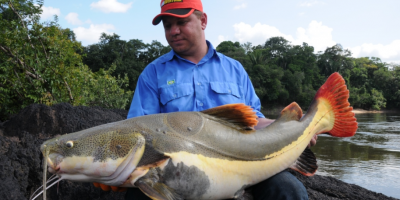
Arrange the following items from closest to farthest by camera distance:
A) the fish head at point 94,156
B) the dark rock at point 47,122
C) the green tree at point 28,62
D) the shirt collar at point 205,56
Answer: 1. the fish head at point 94,156
2. the shirt collar at point 205,56
3. the dark rock at point 47,122
4. the green tree at point 28,62

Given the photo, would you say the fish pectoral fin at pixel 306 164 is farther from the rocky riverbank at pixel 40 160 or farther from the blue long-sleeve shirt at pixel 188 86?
the rocky riverbank at pixel 40 160

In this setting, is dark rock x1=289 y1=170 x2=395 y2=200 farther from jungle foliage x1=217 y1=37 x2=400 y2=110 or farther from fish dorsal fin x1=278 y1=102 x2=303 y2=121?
jungle foliage x1=217 y1=37 x2=400 y2=110

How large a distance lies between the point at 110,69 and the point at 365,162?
11.0 metres

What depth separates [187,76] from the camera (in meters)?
3.05

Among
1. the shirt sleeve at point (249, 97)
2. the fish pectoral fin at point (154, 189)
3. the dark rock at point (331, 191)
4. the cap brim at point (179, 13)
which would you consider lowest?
the dark rock at point (331, 191)

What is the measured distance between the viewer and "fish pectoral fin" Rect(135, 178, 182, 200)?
1.79 metres

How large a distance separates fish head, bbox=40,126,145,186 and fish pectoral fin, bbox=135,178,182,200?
0.36ft

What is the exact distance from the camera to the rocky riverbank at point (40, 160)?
109 inches

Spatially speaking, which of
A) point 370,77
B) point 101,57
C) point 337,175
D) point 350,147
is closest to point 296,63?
point 370,77

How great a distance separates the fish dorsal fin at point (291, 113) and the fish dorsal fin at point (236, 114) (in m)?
0.42

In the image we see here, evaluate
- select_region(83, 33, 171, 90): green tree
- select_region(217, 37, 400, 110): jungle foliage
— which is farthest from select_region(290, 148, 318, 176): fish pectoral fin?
select_region(217, 37, 400, 110): jungle foliage

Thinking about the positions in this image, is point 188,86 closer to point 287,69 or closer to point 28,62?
point 28,62

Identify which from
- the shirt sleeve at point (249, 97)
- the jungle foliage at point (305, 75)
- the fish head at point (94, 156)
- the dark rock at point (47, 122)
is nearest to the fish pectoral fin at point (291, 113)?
the shirt sleeve at point (249, 97)

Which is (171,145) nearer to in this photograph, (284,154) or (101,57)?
(284,154)
